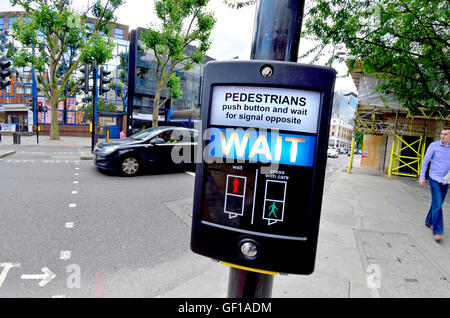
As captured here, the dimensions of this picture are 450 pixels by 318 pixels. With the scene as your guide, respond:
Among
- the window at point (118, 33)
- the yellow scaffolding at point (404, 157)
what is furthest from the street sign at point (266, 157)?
the window at point (118, 33)

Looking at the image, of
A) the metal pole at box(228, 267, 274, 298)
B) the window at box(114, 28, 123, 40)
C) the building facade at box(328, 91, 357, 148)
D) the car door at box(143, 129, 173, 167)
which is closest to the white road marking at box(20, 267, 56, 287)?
the metal pole at box(228, 267, 274, 298)

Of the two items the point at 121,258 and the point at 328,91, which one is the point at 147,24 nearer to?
the point at 121,258

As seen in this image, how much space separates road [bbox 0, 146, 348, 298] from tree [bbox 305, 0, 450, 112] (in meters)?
5.72

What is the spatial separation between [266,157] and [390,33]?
8208mm

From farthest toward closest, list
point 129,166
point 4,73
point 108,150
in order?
point 4,73
point 129,166
point 108,150

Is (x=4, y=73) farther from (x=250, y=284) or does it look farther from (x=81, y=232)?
(x=250, y=284)

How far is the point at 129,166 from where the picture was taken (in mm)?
8750

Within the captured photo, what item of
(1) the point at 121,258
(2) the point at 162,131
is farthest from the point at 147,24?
(1) the point at 121,258

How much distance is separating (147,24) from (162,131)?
1434 centimetres

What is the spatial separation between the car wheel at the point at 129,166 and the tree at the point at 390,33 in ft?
19.9

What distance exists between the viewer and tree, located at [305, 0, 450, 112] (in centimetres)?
675

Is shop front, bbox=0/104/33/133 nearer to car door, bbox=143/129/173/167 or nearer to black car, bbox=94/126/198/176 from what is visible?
black car, bbox=94/126/198/176

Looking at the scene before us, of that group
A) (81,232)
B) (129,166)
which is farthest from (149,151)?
(81,232)
